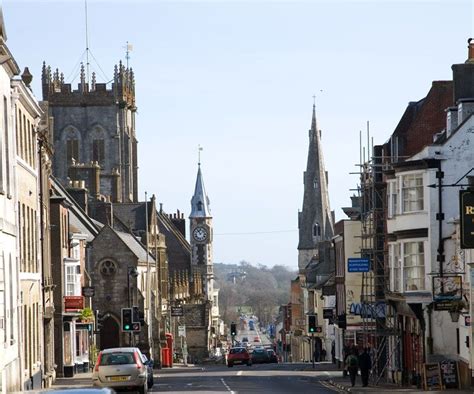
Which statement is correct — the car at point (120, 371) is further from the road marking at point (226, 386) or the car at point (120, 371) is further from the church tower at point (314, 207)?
the church tower at point (314, 207)

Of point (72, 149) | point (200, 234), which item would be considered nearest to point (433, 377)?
point (72, 149)

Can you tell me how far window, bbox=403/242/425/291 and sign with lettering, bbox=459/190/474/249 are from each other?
1485 centimetres

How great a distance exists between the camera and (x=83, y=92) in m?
152

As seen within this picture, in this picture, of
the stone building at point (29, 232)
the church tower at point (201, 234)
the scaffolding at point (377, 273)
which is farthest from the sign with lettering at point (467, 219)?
the church tower at point (201, 234)

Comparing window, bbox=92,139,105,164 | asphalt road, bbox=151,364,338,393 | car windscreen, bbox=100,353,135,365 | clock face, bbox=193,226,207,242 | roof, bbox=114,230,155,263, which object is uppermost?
window, bbox=92,139,105,164

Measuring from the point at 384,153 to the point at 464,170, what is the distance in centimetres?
1344

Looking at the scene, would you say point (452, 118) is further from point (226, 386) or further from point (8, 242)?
point (8, 242)

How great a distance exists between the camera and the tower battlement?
497 ft

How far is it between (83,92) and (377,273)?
9155 cm

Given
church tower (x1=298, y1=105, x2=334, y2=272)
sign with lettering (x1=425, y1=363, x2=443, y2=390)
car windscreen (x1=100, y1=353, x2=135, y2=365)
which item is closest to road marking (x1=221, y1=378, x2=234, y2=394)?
car windscreen (x1=100, y1=353, x2=135, y2=365)

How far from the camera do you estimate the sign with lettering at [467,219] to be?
126 feet

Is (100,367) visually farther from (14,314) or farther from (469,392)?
(469,392)

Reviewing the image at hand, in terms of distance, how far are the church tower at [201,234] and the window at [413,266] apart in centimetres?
12499

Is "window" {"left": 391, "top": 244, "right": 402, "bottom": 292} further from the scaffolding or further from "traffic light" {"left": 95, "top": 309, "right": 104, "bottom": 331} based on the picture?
"traffic light" {"left": 95, "top": 309, "right": 104, "bottom": 331}
